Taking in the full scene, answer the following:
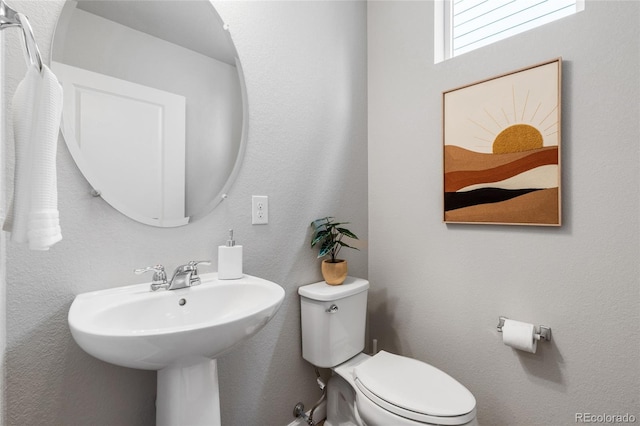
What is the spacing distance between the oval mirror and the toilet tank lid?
0.57 m

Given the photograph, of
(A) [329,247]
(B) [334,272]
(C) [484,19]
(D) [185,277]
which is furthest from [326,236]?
(C) [484,19]

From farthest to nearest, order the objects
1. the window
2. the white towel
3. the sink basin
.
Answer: the window < the sink basin < the white towel

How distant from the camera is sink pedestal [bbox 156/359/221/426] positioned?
840 millimetres

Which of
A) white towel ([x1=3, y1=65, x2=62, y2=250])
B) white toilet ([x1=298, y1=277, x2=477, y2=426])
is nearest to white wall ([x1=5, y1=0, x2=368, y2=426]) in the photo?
white toilet ([x1=298, y1=277, x2=477, y2=426])

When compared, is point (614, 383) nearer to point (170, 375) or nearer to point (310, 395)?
point (310, 395)

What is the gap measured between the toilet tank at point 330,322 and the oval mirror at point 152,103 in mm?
619

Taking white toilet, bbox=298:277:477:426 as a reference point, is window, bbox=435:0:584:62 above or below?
above

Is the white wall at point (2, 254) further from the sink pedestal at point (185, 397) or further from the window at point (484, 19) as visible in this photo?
the window at point (484, 19)

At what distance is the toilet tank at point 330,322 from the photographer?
4.31 feet

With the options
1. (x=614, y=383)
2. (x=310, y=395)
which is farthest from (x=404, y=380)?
(x=614, y=383)

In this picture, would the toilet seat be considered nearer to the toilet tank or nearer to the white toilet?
the white toilet

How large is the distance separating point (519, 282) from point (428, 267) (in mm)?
396

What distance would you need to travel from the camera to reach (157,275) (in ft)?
3.11

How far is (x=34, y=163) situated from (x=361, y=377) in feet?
3.90
